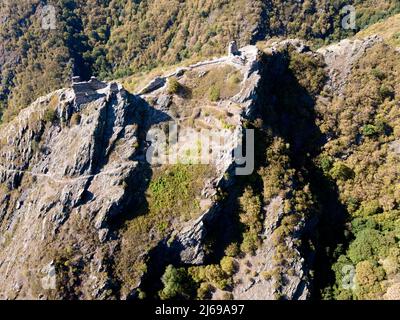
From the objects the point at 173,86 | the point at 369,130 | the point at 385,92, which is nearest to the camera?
the point at 173,86

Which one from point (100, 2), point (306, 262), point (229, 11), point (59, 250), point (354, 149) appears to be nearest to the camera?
point (59, 250)

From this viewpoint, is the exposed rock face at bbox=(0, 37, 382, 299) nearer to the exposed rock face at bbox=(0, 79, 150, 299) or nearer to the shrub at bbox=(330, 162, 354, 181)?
the exposed rock face at bbox=(0, 79, 150, 299)

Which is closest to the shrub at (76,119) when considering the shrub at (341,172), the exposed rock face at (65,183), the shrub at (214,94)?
the exposed rock face at (65,183)

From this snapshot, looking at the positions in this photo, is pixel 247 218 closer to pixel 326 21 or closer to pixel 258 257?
pixel 258 257

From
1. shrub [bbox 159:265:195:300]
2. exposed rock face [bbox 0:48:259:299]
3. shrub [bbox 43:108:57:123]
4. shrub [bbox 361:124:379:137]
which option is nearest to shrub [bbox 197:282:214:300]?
shrub [bbox 159:265:195:300]

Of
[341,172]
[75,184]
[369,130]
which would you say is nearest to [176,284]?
[75,184]

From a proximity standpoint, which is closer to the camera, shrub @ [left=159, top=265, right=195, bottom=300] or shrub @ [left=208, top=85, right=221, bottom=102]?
shrub @ [left=159, top=265, right=195, bottom=300]

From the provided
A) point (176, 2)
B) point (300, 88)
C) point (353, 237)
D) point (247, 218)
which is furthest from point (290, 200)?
point (176, 2)

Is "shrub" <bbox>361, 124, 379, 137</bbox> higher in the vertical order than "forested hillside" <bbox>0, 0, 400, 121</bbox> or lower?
lower

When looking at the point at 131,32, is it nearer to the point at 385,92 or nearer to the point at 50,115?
the point at 50,115

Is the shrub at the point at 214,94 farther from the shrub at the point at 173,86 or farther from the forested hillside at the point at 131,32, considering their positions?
the forested hillside at the point at 131,32

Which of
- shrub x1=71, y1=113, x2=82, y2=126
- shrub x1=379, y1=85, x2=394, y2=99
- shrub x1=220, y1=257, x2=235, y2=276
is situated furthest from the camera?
shrub x1=379, y1=85, x2=394, y2=99
